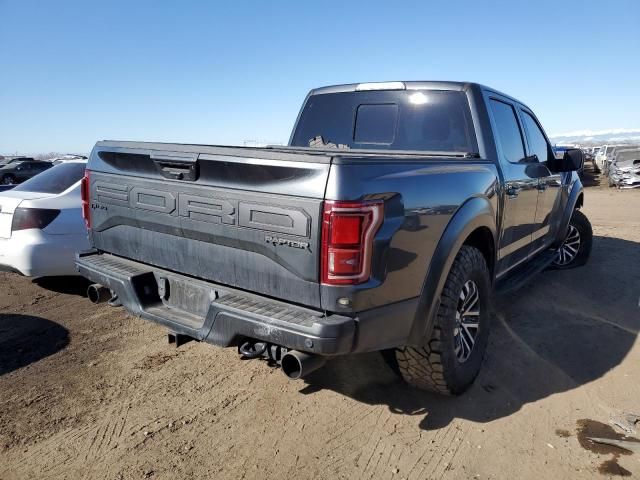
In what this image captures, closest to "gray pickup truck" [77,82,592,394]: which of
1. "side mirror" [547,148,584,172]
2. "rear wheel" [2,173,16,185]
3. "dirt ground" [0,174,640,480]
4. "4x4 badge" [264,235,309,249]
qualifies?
"4x4 badge" [264,235,309,249]

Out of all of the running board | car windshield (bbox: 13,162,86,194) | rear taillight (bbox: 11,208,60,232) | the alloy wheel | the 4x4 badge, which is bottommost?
the alloy wheel

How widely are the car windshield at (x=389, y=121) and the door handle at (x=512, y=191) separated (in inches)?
16.1

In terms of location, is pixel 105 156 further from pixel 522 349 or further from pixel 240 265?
pixel 522 349

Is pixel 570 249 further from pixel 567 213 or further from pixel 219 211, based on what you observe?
pixel 219 211

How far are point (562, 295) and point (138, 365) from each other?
420 cm

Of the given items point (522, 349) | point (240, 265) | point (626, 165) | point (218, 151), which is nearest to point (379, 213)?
point (240, 265)

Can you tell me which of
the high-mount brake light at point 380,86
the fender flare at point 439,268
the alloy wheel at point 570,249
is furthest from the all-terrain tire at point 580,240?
the fender flare at point 439,268

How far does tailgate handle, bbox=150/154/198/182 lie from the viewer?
2529mm

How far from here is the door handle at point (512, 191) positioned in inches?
141

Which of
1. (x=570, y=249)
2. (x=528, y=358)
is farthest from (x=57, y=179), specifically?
(x=570, y=249)

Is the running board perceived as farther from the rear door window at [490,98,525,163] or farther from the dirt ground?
the rear door window at [490,98,525,163]

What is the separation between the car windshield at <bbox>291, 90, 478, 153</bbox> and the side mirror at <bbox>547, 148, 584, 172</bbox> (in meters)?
1.80

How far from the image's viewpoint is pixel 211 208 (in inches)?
96.1

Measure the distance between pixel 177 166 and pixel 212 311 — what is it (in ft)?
2.69
